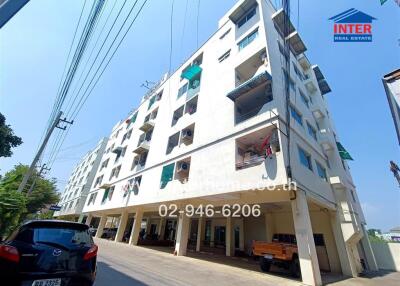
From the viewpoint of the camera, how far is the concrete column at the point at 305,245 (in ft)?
27.6

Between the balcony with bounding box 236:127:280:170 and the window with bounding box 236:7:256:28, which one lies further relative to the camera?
the window with bounding box 236:7:256:28

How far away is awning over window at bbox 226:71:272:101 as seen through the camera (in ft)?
36.9

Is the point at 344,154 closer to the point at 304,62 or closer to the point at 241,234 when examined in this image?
the point at 304,62

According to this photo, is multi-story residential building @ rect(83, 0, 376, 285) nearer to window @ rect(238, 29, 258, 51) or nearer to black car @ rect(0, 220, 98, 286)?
window @ rect(238, 29, 258, 51)

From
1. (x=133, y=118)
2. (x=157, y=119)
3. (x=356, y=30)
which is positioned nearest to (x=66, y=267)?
(x=356, y=30)

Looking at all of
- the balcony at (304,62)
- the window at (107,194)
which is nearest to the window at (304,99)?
the balcony at (304,62)

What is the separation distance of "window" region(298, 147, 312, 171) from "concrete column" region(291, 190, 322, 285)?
7.66ft

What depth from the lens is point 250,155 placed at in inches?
480

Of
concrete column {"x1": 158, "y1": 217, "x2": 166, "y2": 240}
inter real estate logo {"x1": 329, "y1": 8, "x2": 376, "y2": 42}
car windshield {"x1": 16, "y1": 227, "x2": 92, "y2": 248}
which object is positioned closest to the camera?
car windshield {"x1": 16, "y1": 227, "x2": 92, "y2": 248}

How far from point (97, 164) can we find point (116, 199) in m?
22.2

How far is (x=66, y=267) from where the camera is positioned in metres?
3.64

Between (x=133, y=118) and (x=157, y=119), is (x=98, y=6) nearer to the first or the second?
(x=157, y=119)

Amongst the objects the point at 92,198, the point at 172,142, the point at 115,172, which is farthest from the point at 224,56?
the point at 92,198

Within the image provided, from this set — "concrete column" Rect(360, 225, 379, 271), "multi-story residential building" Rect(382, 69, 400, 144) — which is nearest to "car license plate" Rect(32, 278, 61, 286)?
"multi-story residential building" Rect(382, 69, 400, 144)
